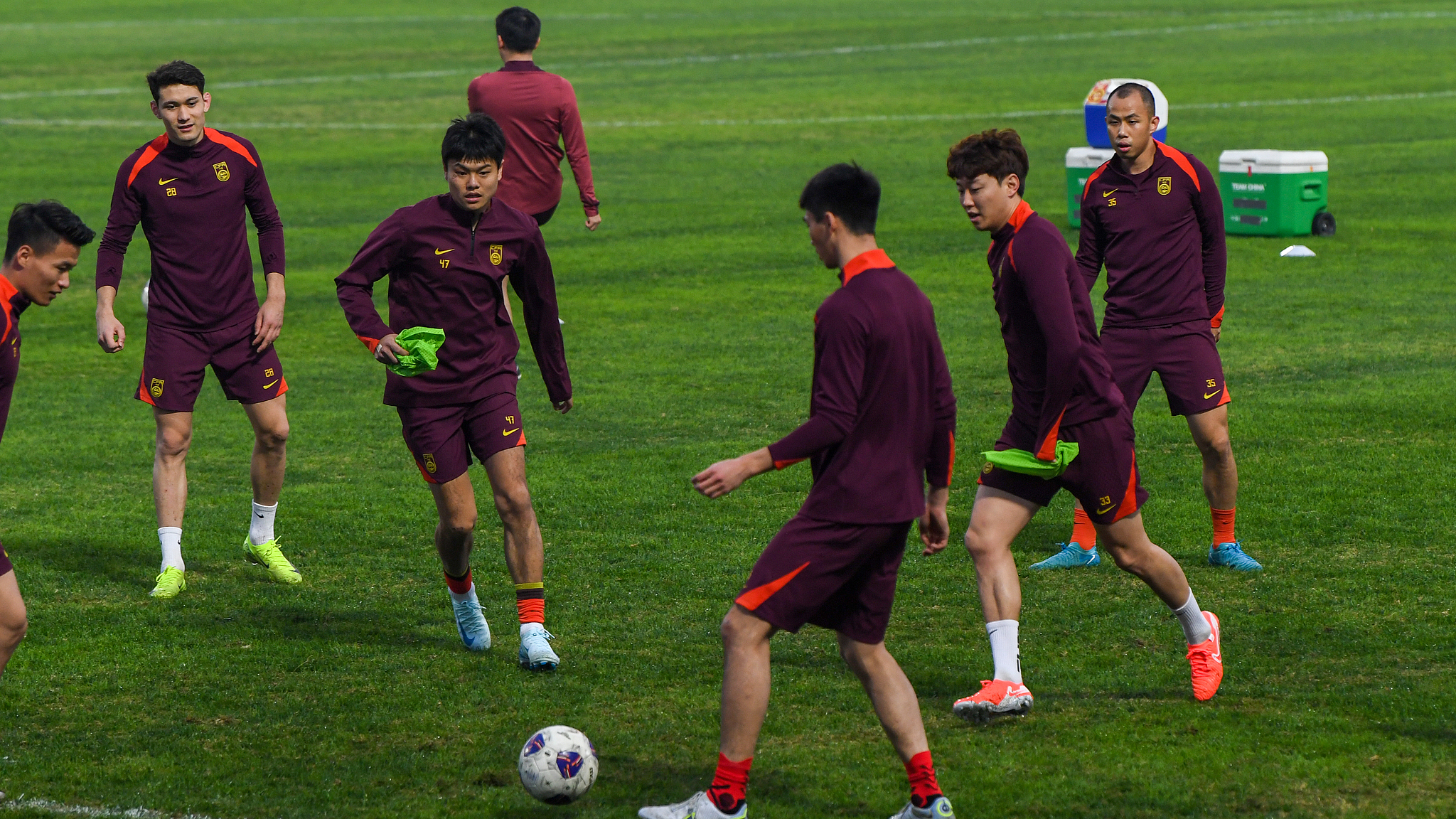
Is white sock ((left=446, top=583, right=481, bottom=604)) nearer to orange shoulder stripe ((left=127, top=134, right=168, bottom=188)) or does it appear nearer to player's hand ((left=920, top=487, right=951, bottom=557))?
player's hand ((left=920, top=487, right=951, bottom=557))

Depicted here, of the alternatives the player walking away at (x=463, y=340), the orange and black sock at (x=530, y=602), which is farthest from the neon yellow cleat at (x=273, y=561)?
the orange and black sock at (x=530, y=602)

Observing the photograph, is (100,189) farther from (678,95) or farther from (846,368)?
(846,368)

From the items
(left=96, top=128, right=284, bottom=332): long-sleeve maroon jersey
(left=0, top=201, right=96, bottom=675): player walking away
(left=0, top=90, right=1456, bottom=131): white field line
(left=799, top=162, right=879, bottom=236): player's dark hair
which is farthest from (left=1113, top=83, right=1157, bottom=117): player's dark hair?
(left=0, top=90, right=1456, bottom=131): white field line

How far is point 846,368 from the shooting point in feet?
17.7

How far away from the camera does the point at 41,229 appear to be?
6.13 meters

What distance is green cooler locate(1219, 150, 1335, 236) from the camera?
19234 millimetres

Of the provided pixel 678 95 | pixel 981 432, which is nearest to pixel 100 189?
pixel 678 95

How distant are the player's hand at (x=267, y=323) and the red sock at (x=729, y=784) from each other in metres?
4.30

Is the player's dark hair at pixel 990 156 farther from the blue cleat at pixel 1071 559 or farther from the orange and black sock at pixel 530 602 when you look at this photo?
the blue cleat at pixel 1071 559

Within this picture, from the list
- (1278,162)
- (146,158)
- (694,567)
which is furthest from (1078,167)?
(146,158)

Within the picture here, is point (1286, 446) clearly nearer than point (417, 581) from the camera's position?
No

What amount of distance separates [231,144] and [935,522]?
492cm

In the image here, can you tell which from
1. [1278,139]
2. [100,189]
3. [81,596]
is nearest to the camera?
[81,596]

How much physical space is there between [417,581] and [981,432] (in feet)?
15.0
